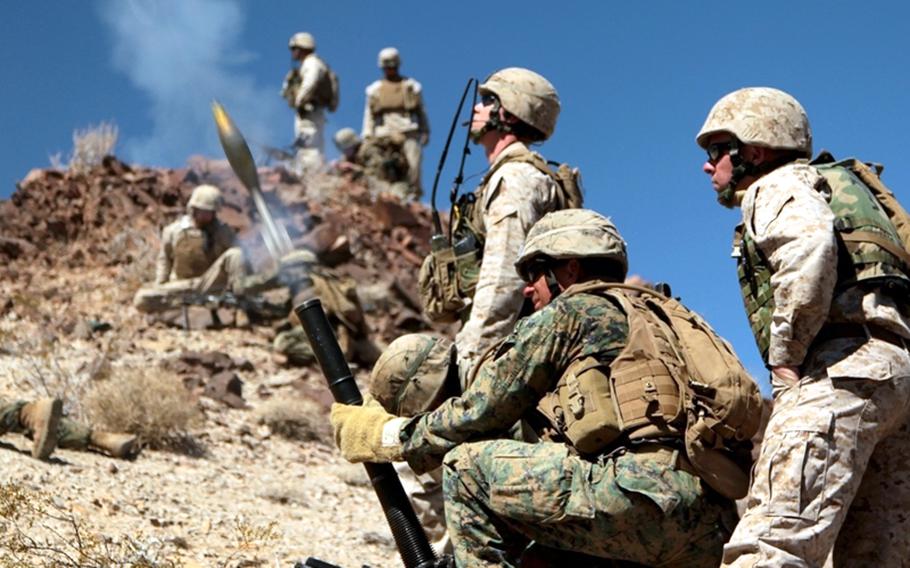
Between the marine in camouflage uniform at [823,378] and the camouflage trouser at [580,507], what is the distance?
0.23 metres

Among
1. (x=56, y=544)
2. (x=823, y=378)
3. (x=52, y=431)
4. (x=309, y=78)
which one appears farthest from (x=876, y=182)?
(x=309, y=78)

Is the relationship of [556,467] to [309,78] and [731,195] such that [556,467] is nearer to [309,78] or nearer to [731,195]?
[731,195]

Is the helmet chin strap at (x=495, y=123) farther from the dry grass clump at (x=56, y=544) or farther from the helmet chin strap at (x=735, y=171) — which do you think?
the dry grass clump at (x=56, y=544)

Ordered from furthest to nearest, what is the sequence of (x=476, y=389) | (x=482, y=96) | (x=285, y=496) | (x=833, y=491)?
(x=285, y=496) → (x=482, y=96) → (x=476, y=389) → (x=833, y=491)

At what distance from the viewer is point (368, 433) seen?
5094 millimetres

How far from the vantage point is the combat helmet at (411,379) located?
543cm

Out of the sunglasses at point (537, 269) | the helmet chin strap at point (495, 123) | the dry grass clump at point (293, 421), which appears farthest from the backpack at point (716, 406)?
the dry grass clump at point (293, 421)

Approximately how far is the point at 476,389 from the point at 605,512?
0.67 meters

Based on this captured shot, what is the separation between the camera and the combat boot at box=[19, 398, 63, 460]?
8750mm

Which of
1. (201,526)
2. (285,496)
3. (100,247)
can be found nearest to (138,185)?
(100,247)

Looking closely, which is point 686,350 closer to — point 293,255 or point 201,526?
point 201,526

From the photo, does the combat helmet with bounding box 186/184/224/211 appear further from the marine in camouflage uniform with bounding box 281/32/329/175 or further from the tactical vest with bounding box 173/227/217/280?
the marine in camouflage uniform with bounding box 281/32/329/175

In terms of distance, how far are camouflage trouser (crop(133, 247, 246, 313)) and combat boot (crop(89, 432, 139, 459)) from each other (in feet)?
19.6

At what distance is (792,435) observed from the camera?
4.23 meters
